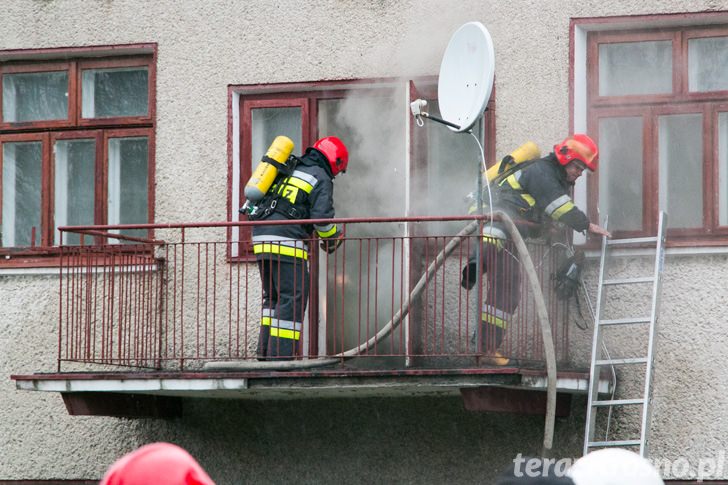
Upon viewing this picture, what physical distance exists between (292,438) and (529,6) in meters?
3.68

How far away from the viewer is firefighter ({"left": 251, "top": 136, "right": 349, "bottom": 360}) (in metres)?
8.55

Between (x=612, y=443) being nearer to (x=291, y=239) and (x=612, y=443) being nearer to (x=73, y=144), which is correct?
(x=291, y=239)

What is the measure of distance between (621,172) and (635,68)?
77 centimetres

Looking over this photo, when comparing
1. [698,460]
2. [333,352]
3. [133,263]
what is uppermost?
[133,263]

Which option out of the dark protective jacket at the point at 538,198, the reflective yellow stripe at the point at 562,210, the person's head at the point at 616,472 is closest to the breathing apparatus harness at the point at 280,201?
the dark protective jacket at the point at 538,198

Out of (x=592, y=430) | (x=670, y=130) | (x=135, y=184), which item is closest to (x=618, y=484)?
(x=592, y=430)

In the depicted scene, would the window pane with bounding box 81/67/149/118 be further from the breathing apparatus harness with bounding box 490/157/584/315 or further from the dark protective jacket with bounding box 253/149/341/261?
the breathing apparatus harness with bounding box 490/157/584/315

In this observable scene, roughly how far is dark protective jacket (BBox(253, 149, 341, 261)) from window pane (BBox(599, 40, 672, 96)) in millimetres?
2217

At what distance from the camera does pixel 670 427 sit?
850cm

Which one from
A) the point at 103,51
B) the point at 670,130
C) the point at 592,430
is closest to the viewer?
the point at 592,430

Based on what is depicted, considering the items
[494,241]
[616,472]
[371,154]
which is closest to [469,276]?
[494,241]

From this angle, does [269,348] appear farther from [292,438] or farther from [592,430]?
[592,430]

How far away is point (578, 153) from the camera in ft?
27.6

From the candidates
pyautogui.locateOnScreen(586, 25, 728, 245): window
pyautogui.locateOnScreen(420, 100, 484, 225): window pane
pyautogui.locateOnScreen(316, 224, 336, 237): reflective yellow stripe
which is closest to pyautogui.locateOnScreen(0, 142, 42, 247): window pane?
pyautogui.locateOnScreen(316, 224, 336, 237): reflective yellow stripe
